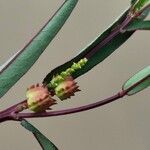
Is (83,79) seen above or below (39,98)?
above

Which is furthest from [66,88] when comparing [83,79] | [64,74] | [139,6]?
[83,79]

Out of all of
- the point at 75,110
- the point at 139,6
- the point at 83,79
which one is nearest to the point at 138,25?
the point at 139,6

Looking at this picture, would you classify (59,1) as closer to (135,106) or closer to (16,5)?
(16,5)

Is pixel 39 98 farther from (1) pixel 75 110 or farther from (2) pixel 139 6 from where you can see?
(2) pixel 139 6

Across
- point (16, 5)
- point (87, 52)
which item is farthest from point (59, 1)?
point (87, 52)

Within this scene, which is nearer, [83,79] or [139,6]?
[139,6]
